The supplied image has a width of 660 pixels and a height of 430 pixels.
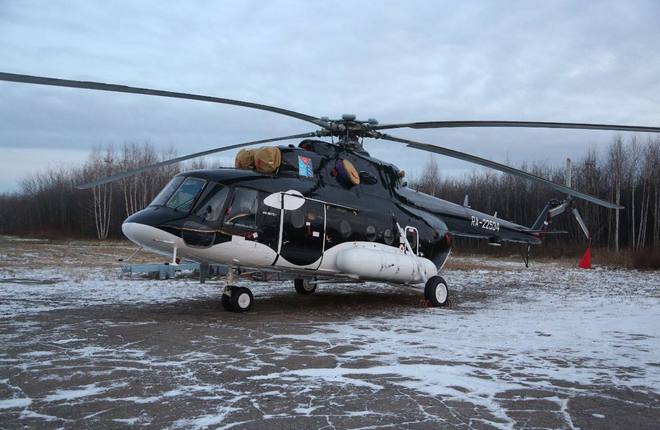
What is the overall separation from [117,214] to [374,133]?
5378 cm

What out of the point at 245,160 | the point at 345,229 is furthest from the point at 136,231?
the point at 345,229

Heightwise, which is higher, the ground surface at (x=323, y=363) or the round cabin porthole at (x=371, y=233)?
the round cabin porthole at (x=371, y=233)

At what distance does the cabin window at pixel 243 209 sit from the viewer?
9.23 meters

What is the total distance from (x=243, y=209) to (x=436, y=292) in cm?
449

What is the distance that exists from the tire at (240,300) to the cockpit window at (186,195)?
68.7 inches

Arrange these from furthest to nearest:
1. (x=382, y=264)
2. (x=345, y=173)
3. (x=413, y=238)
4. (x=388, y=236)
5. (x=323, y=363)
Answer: (x=413, y=238), (x=388, y=236), (x=345, y=173), (x=382, y=264), (x=323, y=363)

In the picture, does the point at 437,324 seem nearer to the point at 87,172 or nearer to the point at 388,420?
the point at 388,420

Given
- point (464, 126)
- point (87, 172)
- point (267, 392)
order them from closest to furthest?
point (267, 392) → point (464, 126) → point (87, 172)

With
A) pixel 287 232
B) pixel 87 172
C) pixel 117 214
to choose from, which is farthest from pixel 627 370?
pixel 87 172

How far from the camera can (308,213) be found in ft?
33.2

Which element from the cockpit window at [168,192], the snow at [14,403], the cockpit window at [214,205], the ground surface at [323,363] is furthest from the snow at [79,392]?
the cockpit window at [168,192]

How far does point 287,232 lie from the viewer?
9828 mm

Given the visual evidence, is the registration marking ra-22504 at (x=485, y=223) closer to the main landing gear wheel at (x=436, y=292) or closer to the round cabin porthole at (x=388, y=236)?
the main landing gear wheel at (x=436, y=292)

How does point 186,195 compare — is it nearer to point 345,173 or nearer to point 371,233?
point 345,173
